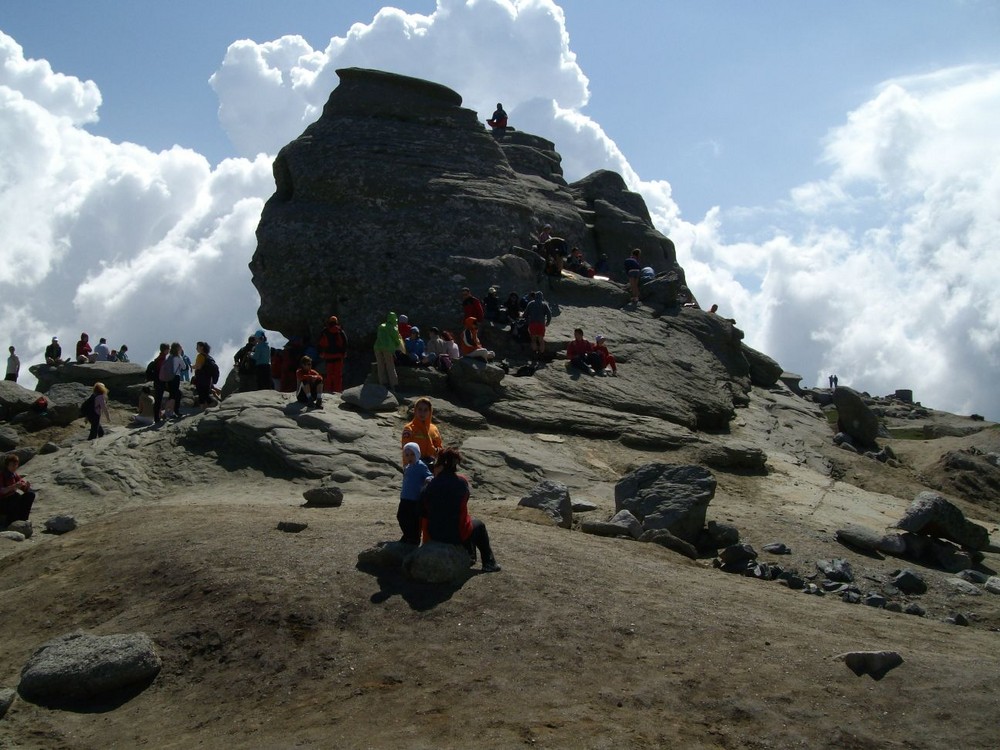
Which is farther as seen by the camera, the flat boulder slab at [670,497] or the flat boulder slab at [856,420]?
the flat boulder slab at [856,420]

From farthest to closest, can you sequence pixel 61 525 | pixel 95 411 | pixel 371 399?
pixel 95 411
pixel 371 399
pixel 61 525

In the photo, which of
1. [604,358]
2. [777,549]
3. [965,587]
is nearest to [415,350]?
[604,358]

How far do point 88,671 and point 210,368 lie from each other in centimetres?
1194

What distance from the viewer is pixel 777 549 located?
15.3 meters

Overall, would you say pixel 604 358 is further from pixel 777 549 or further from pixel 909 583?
pixel 909 583

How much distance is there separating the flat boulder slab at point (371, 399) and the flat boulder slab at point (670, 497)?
5383 mm

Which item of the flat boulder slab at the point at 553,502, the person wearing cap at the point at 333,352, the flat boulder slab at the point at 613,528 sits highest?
the person wearing cap at the point at 333,352

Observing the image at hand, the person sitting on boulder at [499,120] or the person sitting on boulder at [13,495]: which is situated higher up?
the person sitting on boulder at [499,120]

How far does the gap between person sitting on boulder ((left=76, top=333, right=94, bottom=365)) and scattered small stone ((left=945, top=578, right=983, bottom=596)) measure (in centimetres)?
2420

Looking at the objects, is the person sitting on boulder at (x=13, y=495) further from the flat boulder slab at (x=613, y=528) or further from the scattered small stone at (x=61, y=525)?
the flat boulder slab at (x=613, y=528)

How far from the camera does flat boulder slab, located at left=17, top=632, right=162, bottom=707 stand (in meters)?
9.43

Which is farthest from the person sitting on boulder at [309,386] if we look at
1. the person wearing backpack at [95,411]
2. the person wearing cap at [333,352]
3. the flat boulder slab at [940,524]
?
the flat boulder slab at [940,524]

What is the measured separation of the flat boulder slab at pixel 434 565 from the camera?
10.9 meters

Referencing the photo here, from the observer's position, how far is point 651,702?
855 centimetres
